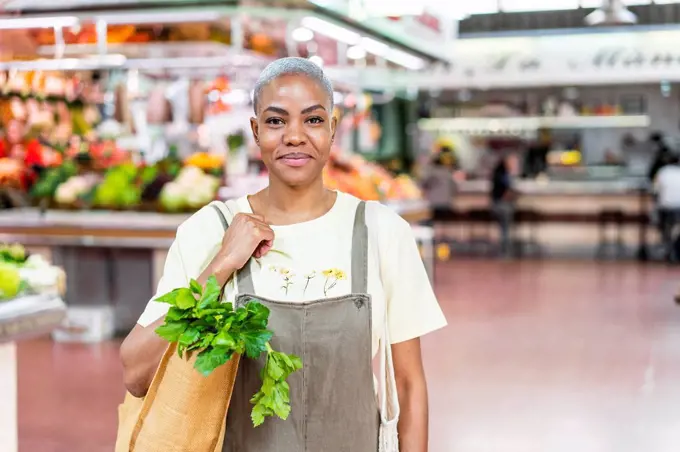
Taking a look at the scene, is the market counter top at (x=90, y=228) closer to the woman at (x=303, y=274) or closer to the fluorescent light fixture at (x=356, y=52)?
the fluorescent light fixture at (x=356, y=52)

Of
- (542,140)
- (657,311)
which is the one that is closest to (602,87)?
(542,140)

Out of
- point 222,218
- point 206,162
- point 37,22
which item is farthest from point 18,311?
point 37,22

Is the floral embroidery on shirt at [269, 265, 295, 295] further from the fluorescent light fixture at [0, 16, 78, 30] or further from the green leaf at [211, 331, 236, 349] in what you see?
the fluorescent light fixture at [0, 16, 78, 30]

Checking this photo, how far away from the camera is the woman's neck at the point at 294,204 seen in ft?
6.50

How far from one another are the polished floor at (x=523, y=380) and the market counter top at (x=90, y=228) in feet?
2.85

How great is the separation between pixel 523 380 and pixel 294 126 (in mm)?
5059

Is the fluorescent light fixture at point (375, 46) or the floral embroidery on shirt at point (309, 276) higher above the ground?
the fluorescent light fixture at point (375, 46)

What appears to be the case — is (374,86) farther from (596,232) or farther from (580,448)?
(580,448)

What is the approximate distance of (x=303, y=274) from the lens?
191cm

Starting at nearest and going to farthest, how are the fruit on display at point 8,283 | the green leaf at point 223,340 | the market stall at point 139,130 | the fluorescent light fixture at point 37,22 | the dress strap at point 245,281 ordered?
1. the green leaf at point 223,340
2. the dress strap at point 245,281
3. the fruit on display at point 8,283
4. the market stall at point 139,130
5. the fluorescent light fixture at point 37,22

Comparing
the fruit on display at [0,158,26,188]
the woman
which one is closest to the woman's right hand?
the woman

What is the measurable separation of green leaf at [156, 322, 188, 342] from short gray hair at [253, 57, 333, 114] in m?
0.48

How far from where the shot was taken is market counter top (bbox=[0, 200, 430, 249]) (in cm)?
787

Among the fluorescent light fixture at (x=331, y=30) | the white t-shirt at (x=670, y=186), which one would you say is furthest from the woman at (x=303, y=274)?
the white t-shirt at (x=670, y=186)
